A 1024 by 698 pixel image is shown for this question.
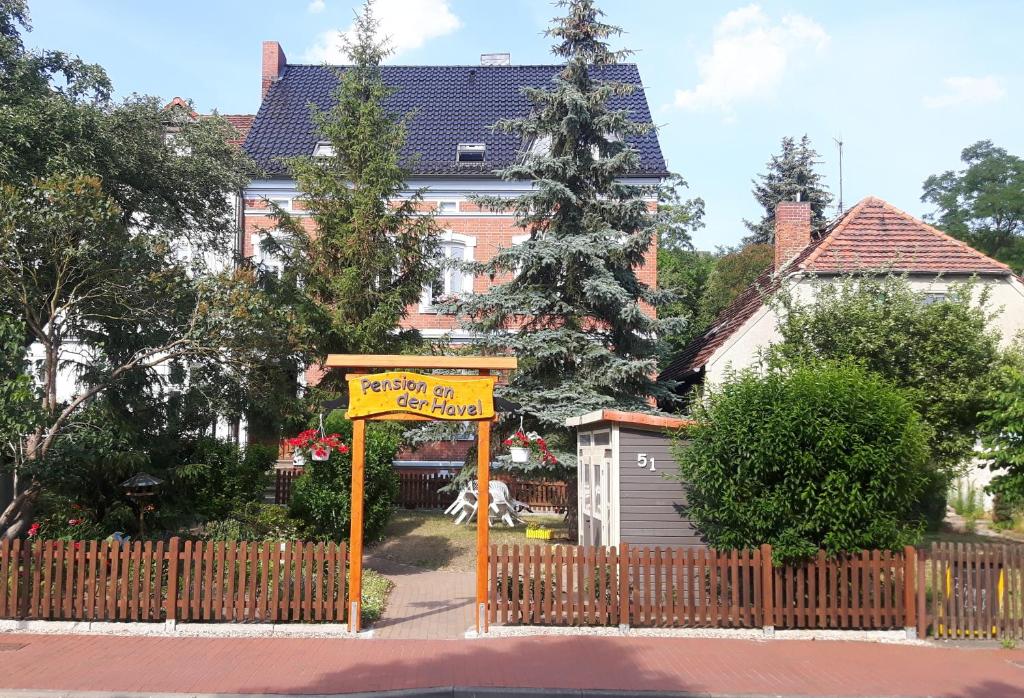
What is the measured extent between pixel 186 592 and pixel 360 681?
2.93 m

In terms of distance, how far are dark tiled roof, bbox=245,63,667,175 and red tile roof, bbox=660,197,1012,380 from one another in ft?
24.0

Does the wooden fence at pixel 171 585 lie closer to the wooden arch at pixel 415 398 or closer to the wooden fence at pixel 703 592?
the wooden arch at pixel 415 398

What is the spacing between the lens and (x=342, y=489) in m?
15.3

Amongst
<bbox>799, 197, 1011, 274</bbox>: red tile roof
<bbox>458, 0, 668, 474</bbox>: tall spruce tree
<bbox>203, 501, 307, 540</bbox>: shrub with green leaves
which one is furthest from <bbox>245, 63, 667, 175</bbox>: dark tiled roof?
<bbox>203, 501, 307, 540</bbox>: shrub with green leaves

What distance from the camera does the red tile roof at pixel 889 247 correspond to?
1855 cm

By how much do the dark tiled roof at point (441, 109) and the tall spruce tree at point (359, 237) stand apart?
741 centimetres

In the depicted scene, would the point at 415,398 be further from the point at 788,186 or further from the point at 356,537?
the point at 788,186

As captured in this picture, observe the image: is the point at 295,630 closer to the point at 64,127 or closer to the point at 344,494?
the point at 344,494

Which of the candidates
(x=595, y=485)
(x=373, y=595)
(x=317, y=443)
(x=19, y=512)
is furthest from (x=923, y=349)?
(x=19, y=512)

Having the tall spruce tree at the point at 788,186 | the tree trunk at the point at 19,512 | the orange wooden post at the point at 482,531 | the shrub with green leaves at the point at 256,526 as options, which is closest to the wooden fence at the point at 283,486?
the shrub with green leaves at the point at 256,526

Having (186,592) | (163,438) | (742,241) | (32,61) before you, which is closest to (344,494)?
(163,438)

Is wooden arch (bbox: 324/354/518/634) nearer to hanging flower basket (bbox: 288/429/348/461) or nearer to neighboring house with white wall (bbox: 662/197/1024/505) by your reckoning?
hanging flower basket (bbox: 288/429/348/461)

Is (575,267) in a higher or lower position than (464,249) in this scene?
lower

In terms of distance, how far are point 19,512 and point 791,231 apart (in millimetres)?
19511
